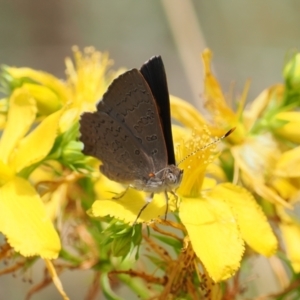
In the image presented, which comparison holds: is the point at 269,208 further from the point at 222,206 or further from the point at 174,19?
the point at 174,19

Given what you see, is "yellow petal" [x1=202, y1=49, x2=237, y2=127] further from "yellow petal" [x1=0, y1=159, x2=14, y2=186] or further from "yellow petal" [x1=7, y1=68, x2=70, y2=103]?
"yellow petal" [x1=0, y1=159, x2=14, y2=186]

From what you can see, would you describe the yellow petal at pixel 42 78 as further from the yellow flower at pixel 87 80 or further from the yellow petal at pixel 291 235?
the yellow petal at pixel 291 235

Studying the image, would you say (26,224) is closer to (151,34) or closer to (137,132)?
(137,132)

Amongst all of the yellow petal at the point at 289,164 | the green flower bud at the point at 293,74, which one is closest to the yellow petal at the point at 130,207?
the yellow petal at the point at 289,164

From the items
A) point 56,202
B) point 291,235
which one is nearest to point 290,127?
point 291,235

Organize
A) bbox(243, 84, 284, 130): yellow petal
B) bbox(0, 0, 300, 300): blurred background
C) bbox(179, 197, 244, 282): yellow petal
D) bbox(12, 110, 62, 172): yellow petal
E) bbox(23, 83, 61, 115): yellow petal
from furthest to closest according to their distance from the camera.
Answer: bbox(0, 0, 300, 300): blurred background
bbox(243, 84, 284, 130): yellow petal
bbox(23, 83, 61, 115): yellow petal
bbox(12, 110, 62, 172): yellow petal
bbox(179, 197, 244, 282): yellow petal

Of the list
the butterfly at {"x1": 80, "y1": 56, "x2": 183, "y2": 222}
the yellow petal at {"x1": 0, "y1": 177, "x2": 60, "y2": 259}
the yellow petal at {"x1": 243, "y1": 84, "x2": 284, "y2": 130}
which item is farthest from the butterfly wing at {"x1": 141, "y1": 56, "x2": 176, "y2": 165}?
the yellow petal at {"x1": 243, "y1": 84, "x2": 284, "y2": 130}

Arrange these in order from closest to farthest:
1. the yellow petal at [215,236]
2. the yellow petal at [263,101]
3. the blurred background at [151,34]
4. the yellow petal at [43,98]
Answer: the yellow petal at [215,236]
the yellow petal at [43,98]
the yellow petal at [263,101]
the blurred background at [151,34]
